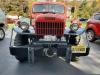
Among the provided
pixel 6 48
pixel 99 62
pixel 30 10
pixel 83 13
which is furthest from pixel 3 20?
pixel 83 13

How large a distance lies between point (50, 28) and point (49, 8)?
7.66 ft

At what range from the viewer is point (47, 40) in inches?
344

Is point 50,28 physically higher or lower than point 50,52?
higher

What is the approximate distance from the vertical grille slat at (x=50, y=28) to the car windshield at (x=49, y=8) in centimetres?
217

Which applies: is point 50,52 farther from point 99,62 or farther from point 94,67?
point 99,62

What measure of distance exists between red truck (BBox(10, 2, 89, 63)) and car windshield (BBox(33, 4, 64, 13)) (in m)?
1.73

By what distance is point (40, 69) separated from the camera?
8930 mm

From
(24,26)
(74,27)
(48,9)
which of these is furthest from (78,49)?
(48,9)

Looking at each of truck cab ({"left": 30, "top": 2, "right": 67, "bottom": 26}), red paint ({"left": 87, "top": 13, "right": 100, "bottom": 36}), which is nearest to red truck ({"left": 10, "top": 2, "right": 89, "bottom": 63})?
truck cab ({"left": 30, "top": 2, "right": 67, "bottom": 26})

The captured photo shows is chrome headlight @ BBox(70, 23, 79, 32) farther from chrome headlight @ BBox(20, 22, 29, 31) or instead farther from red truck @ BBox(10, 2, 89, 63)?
chrome headlight @ BBox(20, 22, 29, 31)

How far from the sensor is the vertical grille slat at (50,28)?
8781 mm

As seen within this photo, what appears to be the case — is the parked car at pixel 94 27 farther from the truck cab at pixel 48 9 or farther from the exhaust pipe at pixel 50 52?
the exhaust pipe at pixel 50 52

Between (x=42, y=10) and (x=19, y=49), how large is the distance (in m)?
2.80

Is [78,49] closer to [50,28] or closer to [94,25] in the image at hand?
[50,28]
